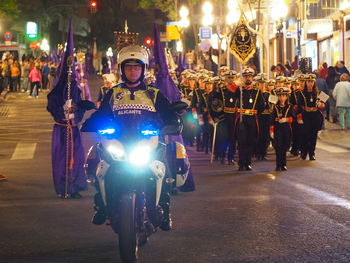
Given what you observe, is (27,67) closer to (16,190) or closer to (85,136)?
(85,136)

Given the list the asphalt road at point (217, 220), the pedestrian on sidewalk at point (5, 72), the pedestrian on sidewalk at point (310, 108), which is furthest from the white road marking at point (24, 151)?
the pedestrian on sidewalk at point (5, 72)

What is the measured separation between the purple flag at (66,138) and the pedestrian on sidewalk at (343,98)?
15353mm

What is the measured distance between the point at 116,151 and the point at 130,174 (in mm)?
266

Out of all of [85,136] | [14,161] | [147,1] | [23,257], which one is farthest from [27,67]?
[23,257]

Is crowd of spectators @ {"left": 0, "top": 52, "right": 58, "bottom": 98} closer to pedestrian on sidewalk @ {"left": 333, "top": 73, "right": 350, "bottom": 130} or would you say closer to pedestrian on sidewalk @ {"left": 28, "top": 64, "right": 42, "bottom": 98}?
pedestrian on sidewalk @ {"left": 28, "top": 64, "right": 42, "bottom": 98}

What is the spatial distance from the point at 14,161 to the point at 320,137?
32.0 feet

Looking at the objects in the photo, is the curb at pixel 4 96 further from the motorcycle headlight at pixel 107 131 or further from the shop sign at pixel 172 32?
the motorcycle headlight at pixel 107 131

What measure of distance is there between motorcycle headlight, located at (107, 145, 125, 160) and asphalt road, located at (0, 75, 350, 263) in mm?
991

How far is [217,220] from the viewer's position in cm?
1091

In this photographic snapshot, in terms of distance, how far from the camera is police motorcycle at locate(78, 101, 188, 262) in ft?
26.3

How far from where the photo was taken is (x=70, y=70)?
1352cm

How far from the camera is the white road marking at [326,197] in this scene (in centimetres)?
1227

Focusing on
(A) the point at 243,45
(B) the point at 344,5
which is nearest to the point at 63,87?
(A) the point at 243,45

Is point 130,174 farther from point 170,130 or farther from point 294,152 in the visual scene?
point 294,152
